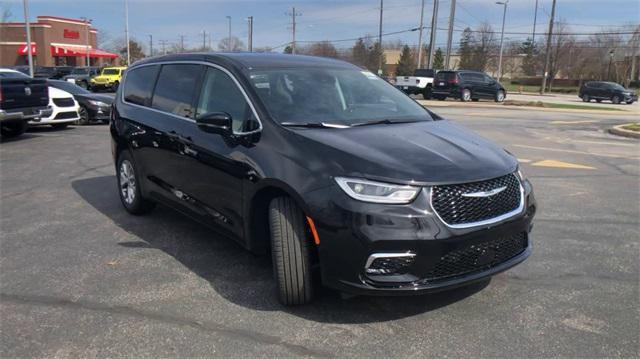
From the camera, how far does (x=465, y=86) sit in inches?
1268

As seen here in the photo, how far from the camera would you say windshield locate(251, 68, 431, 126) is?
4.18 m

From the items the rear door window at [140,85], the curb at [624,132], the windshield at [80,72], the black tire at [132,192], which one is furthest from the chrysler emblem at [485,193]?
the windshield at [80,72]

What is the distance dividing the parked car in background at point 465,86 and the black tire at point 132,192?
2803 centimetres

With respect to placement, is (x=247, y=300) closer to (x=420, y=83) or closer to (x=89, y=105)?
(x=89, y=105)

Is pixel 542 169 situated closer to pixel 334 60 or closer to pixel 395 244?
pixel 334 60

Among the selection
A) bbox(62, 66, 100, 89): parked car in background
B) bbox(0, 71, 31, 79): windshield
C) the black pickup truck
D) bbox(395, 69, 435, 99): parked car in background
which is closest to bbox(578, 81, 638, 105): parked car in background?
bbox(395, 69, 435, 99): parked car in background

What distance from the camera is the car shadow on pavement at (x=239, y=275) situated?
12.4 ft

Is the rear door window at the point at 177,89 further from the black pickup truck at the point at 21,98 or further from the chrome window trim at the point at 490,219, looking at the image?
the black pickup truck at the point at 21,98

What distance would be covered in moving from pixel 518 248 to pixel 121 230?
3881 millimetres

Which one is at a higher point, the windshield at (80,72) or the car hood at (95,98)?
the car hood at (95,98)

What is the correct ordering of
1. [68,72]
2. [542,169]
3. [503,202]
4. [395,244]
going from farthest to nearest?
[68,72]
[542,169]
[503,202]
[395,244]

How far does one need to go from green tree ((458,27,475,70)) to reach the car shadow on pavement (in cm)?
7703

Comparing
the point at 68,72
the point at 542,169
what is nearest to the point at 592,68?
the point at 68,72

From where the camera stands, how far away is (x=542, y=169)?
9336 millimetres
